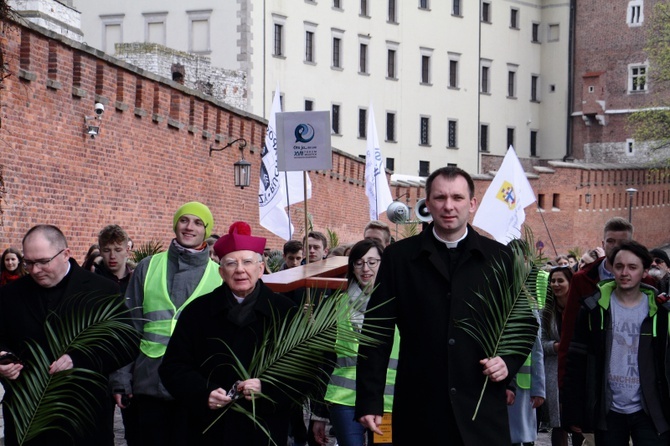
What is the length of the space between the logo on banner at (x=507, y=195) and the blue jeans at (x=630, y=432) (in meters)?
10.0

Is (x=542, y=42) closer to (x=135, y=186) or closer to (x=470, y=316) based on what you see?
(x=135, y=186)

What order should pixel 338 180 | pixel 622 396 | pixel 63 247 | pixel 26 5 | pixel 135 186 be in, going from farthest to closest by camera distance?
pixel 338 180, pixel 26 5, pixel 135 186, pixel 622 396, pixel 63 247

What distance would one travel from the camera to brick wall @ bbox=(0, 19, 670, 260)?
17.6 m

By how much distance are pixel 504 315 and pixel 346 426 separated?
1877 millimetres

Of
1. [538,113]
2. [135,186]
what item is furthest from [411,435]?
[538,113]

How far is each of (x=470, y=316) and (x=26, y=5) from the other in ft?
81.7

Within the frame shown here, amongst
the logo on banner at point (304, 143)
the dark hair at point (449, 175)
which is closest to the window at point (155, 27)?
the logo on banner at point (304, 143)

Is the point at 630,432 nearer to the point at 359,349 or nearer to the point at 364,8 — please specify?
the point at 359,349

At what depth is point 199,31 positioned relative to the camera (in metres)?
51.7

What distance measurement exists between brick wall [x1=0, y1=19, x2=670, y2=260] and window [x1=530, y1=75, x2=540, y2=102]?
125 ft

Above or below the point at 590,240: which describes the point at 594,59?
above

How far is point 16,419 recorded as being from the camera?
5254mm

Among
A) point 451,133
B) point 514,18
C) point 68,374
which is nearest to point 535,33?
point 514,18

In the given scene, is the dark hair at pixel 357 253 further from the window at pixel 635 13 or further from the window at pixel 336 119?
the window at pixel 635 13
